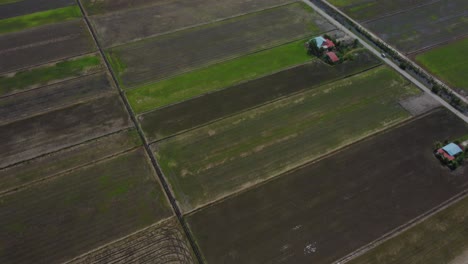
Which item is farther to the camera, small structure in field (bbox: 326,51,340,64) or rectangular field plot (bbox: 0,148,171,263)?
small structure in field (bbox: 326,51,340,64)

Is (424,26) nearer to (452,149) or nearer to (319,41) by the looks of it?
(319,41)

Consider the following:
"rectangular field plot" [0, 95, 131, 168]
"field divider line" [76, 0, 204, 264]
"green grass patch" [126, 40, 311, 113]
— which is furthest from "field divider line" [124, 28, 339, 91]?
"rectangular field plot" [0, 95, 131, 168]

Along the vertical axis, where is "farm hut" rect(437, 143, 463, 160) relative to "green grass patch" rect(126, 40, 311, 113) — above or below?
below

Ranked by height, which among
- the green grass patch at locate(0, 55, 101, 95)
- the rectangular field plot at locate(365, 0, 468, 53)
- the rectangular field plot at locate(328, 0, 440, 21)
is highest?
the green grass patch at locate(0, 55, 101, 95)

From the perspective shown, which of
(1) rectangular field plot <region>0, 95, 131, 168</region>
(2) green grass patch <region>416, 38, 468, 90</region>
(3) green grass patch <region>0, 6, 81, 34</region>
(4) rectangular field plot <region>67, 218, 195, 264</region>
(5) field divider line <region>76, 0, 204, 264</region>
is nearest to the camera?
(4) rectangular field plot <region>67, 218, 195, 264</region>

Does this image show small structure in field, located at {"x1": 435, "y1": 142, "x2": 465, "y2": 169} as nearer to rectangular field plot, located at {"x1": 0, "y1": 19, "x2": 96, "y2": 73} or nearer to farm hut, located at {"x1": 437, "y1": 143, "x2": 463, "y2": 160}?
farm hut, located at {"x1": 437, "y1": 143, "x2": 463, "y2": 160}

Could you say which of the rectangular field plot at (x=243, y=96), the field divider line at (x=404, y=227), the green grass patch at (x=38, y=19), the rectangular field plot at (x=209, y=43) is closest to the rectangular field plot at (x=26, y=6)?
the green grass patch at (x=38, y=19)

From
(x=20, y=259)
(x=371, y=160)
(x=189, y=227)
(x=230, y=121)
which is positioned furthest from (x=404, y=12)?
(x=20, y=259)
